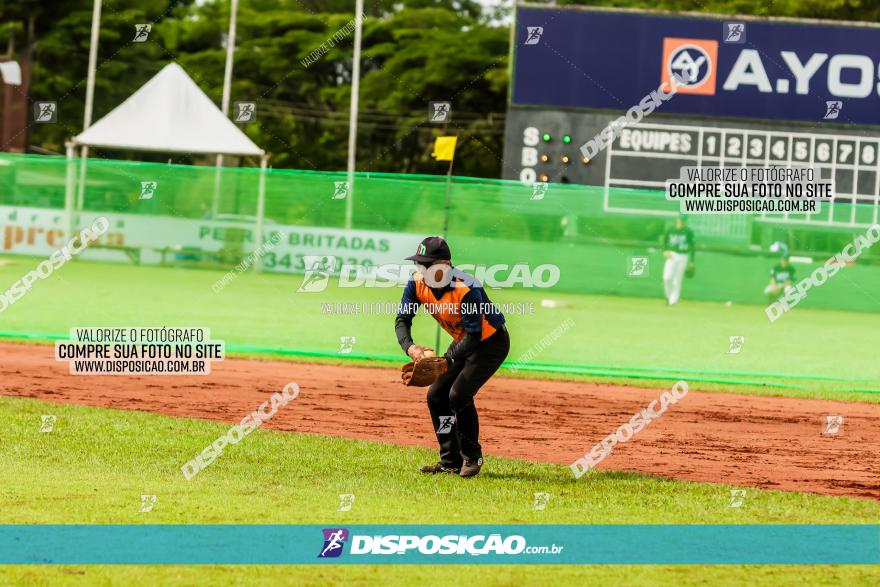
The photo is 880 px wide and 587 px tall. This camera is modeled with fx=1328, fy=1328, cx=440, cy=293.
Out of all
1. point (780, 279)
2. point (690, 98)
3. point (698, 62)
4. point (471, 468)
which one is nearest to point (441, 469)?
point (471, 468)

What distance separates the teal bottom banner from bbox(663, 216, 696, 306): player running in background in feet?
41.6

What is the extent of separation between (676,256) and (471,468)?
39.3 feet

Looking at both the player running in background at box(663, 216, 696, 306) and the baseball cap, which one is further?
the player running in background at box(663, 216, 696, 306)

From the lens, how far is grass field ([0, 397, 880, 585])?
6.97 metres

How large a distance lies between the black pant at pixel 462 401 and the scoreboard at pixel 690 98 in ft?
56.6

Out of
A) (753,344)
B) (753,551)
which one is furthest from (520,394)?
(753,551)

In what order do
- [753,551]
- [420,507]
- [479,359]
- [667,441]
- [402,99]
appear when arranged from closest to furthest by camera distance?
[753,551] < [420,507] < [479,359] < [667,441] < [402,99]

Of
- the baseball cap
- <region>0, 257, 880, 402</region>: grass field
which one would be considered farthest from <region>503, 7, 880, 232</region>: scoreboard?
the baseball cap

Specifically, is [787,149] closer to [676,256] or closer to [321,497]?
[676,256]

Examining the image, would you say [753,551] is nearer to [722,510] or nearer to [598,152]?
[722,510]

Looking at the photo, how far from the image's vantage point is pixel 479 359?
32.7 feet

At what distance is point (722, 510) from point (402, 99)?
43344 millimetres

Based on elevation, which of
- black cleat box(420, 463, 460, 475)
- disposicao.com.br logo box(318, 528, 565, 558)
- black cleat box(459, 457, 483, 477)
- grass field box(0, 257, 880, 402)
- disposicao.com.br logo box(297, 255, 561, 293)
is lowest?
black cleat box(420, 463, 460, 475)

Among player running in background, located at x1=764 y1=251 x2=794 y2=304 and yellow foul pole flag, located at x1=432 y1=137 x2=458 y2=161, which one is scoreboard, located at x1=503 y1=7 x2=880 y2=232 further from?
yellow foul pole flag, located at x1=432 y1=137 x2=458 y2=161
